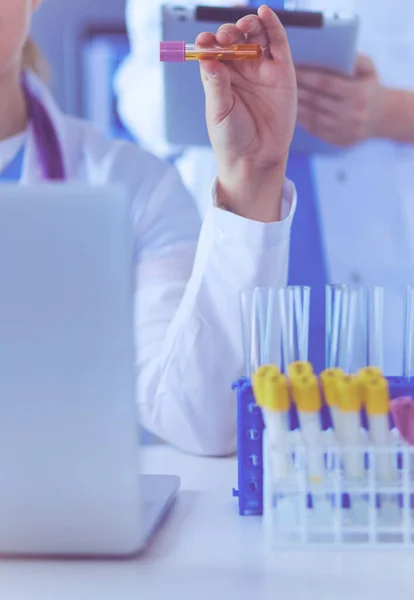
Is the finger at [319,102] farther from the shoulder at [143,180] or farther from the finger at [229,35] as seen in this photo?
the finger at [229,35]

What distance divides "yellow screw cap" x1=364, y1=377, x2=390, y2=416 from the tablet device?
712mm

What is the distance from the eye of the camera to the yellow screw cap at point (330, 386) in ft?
2.01

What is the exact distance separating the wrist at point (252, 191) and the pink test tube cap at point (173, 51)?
181 mm

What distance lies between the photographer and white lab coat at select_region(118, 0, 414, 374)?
1532mm

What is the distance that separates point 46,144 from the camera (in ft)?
4.26

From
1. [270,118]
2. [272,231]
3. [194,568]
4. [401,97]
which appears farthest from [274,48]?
[401,97]

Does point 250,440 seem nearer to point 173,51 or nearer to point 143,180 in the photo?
point 173,51

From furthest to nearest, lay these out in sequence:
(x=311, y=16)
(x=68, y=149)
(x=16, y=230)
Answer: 1. (x=68, y=149)
2. (x=311, y=16)
3. (x=16, y=230)

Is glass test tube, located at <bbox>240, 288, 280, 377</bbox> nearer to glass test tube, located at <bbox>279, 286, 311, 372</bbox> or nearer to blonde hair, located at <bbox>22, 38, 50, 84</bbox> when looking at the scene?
glass test tube, located at <bbox>279, 286, 311, 372</bbox>

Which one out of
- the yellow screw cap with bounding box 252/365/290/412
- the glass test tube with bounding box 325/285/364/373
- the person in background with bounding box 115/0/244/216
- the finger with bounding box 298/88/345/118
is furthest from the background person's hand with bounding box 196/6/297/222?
the person in background with bounding box 115/0/244/216

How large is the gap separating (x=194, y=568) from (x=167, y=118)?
0.91m

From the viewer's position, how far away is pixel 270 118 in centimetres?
91

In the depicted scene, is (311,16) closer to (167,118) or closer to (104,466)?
(167,118)

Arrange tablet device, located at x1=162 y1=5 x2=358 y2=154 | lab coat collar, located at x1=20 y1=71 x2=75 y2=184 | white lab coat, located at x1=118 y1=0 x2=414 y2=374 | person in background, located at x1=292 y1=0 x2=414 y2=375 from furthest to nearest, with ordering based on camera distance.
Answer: white lab coat, located at x1=118 y1=0 x2=414 y2=374
person in background, located at x1=292 y1=0 x2=414 y2=375
lab coat collar, located at x1=20 y1=71 x2=75 y2=184
tablet device, located at x1=162 y1=5 x2=358 y2=154
